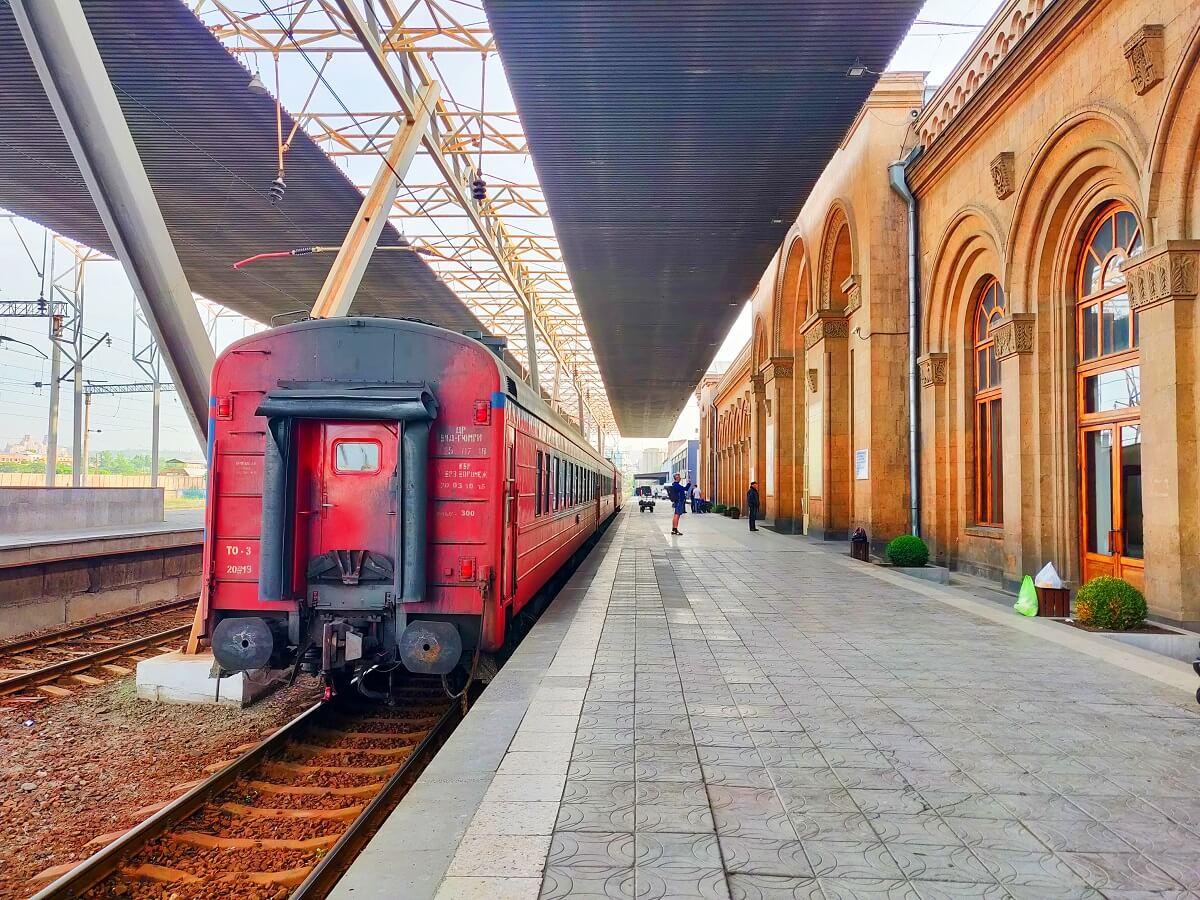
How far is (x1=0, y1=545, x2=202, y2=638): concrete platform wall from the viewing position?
11.9 metres

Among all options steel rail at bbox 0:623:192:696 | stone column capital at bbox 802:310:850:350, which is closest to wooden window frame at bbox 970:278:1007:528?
stone column capital at bbox 802:310:850:350

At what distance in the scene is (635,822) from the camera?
3.59m

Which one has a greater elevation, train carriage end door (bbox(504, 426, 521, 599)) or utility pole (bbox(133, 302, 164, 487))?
utility pole (bbox(133, 302, 164, 487))

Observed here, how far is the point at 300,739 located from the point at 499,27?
9723 mm

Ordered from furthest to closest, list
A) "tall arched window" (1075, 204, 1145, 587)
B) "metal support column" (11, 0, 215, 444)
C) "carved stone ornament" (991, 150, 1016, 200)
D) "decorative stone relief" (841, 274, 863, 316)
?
"decorative stone relief" (841, 274, 863, 316), "carved stone ornament" (991, 150, 1016, 200), "tall arched window" (1075, 204, 1145, 587), "metal support column" (11, 0, 215, 444)

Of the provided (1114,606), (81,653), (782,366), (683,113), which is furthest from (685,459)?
(1114,606)

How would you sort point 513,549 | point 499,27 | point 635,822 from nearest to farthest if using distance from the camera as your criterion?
point 635,822 → point 513,549 → point 499,27

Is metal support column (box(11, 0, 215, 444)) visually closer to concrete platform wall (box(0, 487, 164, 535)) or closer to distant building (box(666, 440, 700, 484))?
concrete platform wall (box(0, 487, 164, 535))

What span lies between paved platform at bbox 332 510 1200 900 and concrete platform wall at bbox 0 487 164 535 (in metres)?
14.7

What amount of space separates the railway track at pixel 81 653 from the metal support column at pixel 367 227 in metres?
5.06

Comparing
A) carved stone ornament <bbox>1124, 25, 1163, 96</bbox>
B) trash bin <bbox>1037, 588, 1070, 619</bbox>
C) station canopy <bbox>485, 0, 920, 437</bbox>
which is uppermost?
station canopy <bbox>485, 0, 920, 437</bbox>

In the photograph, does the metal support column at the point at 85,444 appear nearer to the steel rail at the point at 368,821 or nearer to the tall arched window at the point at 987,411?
the steel rail at the point at 368,821

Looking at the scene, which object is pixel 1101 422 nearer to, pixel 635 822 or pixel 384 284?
pixel 635 822

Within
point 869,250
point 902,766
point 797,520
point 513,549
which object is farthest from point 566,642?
point 797,520
